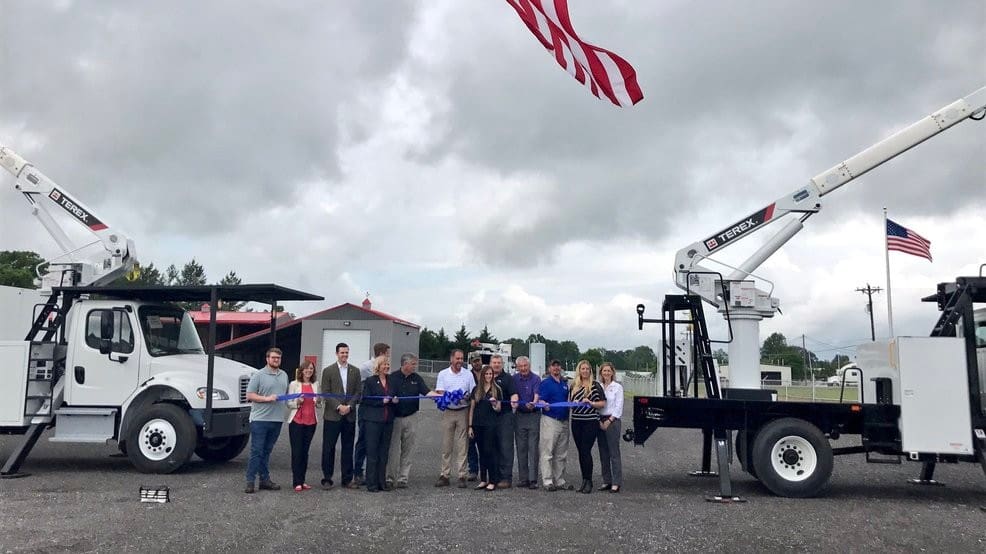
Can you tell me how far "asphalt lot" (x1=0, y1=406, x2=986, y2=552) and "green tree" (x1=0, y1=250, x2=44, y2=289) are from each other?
47.0m

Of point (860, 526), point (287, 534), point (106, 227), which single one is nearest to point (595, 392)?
point (860, 526)

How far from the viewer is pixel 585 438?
10.1 meters

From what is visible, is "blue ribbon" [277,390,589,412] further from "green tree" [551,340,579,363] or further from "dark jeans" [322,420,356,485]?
"green tree" [551,340,579,363]

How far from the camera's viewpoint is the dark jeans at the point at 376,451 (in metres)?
9.94

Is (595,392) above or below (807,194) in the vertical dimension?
below

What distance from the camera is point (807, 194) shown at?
1322 cm

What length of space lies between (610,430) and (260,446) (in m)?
4.43

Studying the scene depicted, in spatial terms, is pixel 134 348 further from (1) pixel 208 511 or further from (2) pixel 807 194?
(2) pixel 807 194

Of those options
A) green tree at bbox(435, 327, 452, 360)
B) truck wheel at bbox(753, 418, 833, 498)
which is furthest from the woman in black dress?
green tree at bbox(435, 327, 452, 360)

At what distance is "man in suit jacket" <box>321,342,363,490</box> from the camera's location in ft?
33.1

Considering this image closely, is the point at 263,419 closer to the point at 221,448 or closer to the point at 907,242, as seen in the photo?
the point at 221,448

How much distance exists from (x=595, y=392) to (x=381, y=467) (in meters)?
2.89

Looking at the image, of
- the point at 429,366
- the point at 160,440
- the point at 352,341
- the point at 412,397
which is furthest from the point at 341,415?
the point at 429,366

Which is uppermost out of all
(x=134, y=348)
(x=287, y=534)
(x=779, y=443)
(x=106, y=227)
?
(x=106, y=227)
